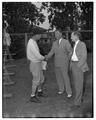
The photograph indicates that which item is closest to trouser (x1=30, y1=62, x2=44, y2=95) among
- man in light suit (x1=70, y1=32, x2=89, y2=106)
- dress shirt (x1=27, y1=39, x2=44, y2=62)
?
dress shirt (x1=27, y1=39, x2=44, y2=62)

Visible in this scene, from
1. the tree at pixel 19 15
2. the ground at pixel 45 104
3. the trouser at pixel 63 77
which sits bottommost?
the ground at pixel 45 104

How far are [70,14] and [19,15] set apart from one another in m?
3.86

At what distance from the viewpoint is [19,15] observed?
60.6ft

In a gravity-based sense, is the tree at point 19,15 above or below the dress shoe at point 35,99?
above

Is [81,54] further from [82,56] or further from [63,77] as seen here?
[63,77]

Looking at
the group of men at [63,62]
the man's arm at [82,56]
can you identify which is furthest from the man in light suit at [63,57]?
the man's arm at [82,56]

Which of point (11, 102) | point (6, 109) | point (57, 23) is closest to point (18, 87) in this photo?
point (11, 102)

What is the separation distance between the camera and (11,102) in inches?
280

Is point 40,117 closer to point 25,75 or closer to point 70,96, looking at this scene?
point 70,96

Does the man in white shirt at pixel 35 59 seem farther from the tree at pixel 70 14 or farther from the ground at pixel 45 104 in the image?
the tree at pixel 70 14

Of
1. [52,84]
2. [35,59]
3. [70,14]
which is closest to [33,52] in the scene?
[35,59]

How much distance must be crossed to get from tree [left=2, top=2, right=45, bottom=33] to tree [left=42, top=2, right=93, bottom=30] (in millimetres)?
1374

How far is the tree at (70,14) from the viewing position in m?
19.6

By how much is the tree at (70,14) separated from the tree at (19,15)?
1.37 metres
